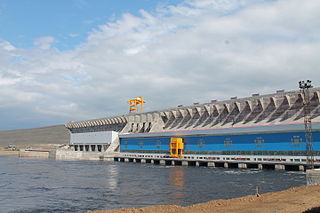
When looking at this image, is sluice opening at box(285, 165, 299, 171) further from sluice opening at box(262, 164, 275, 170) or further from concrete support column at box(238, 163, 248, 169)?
concrete support column at box(238, 163, 248, 169)

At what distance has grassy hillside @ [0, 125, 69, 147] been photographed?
147 metres

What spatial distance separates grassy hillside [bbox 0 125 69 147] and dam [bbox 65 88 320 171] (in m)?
70.3

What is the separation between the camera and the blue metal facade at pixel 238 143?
40.1 meters

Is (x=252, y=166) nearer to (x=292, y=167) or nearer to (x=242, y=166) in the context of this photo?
(x=242, y=166)

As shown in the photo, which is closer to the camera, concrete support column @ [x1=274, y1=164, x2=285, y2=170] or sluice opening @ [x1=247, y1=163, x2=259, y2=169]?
concrete support column @ [x1=274, y1=164, x2=285, y2=170]

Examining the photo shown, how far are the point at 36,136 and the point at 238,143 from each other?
13485 centimetres

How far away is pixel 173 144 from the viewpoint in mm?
56312

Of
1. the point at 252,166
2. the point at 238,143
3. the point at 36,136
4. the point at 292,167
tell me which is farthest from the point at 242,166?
the point at 36,136

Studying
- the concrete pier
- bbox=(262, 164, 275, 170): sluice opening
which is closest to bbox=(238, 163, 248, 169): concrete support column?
bbox=(262, 164, 275, 170): sluice opening

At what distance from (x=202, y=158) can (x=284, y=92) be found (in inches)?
704

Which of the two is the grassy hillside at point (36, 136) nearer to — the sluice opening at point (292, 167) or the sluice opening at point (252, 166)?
the sluice opening at point (252, 166)

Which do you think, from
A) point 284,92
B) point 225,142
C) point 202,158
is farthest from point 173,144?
point 284,92

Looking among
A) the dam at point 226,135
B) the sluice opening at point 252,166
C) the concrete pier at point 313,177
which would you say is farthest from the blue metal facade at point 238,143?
the concrete pier at point 313,177

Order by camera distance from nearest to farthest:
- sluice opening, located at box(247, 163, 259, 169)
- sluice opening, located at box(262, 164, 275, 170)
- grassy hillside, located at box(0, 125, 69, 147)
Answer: sluice opening, located at box(262, 164, 275, 170) → sluice opening, located at box(247, 163, 259, 169) → grassy hillside, located at box(0, 125, 69, 147)
